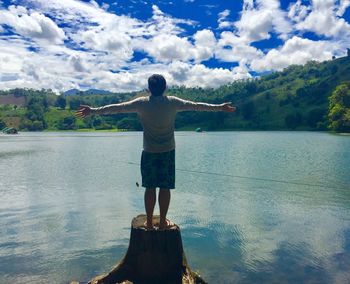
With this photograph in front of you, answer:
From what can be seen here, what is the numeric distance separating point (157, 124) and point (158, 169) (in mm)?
1101

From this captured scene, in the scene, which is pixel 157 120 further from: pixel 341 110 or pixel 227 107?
pixel 341 110

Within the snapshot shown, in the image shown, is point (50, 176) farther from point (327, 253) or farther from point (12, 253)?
point (327, 253)

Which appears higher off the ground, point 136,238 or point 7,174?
point 136,238

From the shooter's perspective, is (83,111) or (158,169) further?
(158,169)

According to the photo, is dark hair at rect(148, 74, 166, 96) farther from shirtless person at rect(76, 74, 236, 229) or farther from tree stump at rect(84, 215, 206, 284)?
tree stump at rect(84, 215, 206, 284)

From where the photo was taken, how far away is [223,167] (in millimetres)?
48406

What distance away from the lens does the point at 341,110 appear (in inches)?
5851

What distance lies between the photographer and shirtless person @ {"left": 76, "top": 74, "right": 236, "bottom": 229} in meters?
8.91

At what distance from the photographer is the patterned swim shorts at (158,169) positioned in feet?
30.0

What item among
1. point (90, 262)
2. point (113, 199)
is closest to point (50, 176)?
point (113, 199)

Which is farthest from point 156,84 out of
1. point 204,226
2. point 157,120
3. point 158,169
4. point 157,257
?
point 204,226

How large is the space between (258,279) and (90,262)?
6.16 meters

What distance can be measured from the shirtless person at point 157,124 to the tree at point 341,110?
148 m

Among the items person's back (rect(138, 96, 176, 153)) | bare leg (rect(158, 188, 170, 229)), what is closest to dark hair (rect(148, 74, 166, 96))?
person's back (rect(138, 96, 176, 153))
